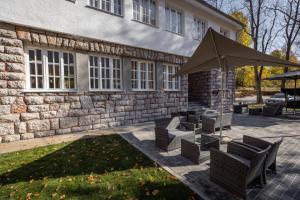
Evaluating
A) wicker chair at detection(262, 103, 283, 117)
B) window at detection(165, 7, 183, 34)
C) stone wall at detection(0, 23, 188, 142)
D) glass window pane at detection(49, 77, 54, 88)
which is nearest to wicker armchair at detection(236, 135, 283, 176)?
stone wall at detection(0, 23, 188, 142)

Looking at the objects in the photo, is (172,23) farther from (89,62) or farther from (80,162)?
(80,162)

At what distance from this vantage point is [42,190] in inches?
120

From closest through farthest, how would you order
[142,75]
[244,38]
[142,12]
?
[142,12] → [142,75] → [244,38]

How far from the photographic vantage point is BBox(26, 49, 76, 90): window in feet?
20.2

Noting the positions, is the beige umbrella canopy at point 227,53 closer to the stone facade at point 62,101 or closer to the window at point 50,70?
the stone facade at point 62,101

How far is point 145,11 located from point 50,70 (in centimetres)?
543

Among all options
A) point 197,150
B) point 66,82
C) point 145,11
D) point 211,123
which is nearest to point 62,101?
point 66,82

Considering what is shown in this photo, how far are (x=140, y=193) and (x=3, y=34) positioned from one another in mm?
6052

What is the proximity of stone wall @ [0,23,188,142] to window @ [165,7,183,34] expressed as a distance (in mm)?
2607

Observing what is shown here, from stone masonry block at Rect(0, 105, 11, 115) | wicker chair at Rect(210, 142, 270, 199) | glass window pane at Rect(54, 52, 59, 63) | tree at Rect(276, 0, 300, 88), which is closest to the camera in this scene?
wicker chair at Rect(210, 142, 270, 199)

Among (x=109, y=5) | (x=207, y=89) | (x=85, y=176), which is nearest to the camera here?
(x=85, y=176)

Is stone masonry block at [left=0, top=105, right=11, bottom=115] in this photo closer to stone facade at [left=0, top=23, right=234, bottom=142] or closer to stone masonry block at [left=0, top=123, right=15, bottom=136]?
stone facade at [left=0, top=23, right=234, bottom=142]

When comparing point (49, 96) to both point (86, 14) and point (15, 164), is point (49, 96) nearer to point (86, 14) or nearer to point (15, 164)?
point (15, 164)

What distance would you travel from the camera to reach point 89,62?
740 cm
